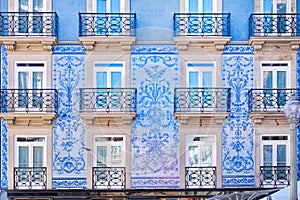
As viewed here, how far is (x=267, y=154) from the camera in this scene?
40.9ft

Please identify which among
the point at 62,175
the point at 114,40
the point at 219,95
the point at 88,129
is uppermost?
the point at 114,40

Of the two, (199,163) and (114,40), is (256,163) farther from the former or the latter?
(114,40)

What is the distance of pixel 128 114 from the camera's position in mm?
12156

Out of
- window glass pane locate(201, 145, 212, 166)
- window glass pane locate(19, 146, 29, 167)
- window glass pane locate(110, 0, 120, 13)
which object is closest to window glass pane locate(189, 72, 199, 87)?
window glass pane locate(201, 145, 212, 166)

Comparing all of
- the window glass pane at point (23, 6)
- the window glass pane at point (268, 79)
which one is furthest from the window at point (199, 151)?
the window glass pane at point (23, 6)

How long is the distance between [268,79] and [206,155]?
237cm

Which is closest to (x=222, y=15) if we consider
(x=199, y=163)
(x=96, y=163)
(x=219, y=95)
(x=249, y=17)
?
(x=249, y=17)

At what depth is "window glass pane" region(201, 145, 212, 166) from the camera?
12.5 meters

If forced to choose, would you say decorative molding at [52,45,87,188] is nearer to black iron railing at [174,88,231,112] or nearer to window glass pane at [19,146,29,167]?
window glass pane at [19,146,29,167]

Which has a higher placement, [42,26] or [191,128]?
[42,26]

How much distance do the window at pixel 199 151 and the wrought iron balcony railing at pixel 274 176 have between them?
1.21 m

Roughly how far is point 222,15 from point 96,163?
467 cm

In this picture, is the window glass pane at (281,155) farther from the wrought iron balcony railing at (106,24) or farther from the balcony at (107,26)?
the wrought iron balcony railing at (106,24)

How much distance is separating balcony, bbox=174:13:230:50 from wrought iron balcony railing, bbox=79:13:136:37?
3.62 feet
